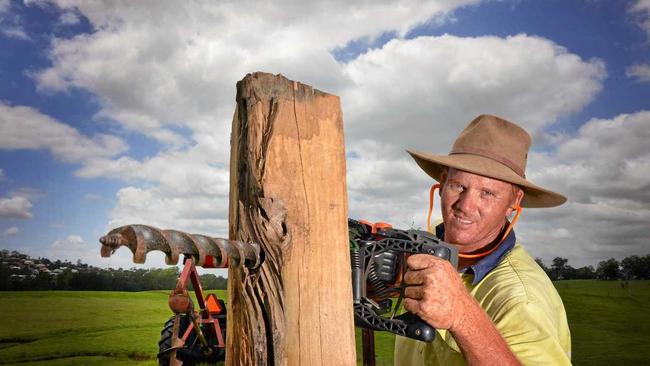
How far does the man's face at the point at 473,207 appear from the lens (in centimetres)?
315

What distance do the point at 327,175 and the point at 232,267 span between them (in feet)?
1.71

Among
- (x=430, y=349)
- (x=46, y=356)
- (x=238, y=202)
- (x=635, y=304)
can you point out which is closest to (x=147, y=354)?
(x=46, y=356)

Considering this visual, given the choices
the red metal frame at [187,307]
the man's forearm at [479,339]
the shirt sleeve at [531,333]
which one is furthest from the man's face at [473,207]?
the red metal frame at [187,307]

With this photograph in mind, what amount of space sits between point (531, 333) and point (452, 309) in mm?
617

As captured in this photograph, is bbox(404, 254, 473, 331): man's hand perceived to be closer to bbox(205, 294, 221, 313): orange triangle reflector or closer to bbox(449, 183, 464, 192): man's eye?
bbox(449, 183, 464, 192): man's eye

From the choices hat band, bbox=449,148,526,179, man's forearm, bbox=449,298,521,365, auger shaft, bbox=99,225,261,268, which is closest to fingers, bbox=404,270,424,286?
man's forearm, bbox=449,298,521,365

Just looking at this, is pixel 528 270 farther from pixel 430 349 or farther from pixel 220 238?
pixel 220 238

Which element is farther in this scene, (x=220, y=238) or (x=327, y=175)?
(x=327, y=175)

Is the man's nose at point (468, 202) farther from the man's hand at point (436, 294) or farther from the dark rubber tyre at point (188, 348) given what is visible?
the dark rubber tyre at point (188, 348)

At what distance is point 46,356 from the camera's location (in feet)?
58.8

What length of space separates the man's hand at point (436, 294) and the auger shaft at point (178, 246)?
0.76 m

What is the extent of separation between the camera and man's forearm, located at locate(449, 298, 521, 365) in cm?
213

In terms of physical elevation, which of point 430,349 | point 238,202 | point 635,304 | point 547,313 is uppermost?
point 238,202

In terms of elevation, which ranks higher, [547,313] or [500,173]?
[500,173]
